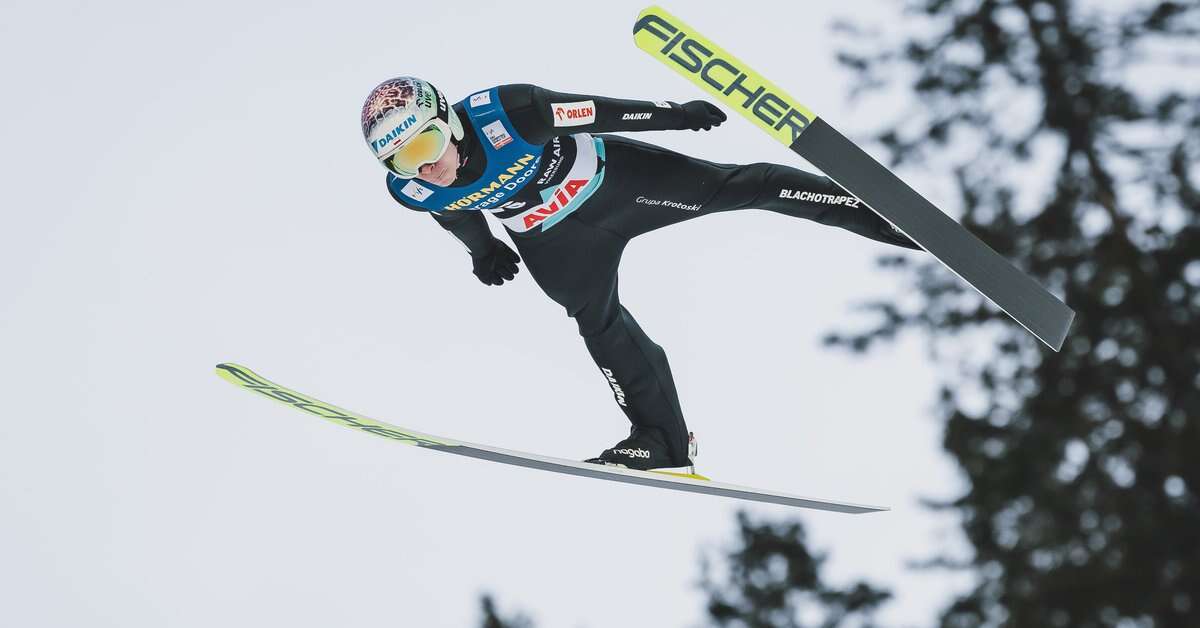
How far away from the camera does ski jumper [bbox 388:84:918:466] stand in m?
4.98

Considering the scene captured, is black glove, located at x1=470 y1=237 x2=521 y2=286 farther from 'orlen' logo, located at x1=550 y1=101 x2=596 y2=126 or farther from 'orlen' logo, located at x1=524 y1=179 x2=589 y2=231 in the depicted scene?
'orlen' logo, located at x1=550 y1=101 x2=596 y2=126

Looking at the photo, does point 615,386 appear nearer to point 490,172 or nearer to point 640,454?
point 640,454

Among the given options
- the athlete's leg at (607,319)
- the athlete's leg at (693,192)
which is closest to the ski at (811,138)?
the athlete's leg at (693,192)

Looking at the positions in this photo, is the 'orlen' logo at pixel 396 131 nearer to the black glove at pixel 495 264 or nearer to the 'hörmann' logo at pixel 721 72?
the 'hörmann' logo at pixel 721 72

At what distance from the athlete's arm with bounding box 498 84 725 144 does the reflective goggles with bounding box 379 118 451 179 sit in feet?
0.87

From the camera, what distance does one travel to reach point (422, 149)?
191 inches

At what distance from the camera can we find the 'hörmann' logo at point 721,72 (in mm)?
5012

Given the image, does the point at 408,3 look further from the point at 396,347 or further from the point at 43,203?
the point at 43,203

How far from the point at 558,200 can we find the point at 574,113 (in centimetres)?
49

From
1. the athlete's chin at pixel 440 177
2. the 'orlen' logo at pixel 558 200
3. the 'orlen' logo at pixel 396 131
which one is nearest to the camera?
the 'orlen' logo at pixel 396 131

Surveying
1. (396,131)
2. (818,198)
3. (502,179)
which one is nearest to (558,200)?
(502,179)

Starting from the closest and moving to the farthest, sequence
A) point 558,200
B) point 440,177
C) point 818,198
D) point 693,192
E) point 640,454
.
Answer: point 440,177 → point 558,200 → point 693,192 → point 818,198 → point 640,454

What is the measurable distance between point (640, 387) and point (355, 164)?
16446mm

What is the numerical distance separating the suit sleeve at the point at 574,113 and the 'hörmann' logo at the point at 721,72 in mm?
168
